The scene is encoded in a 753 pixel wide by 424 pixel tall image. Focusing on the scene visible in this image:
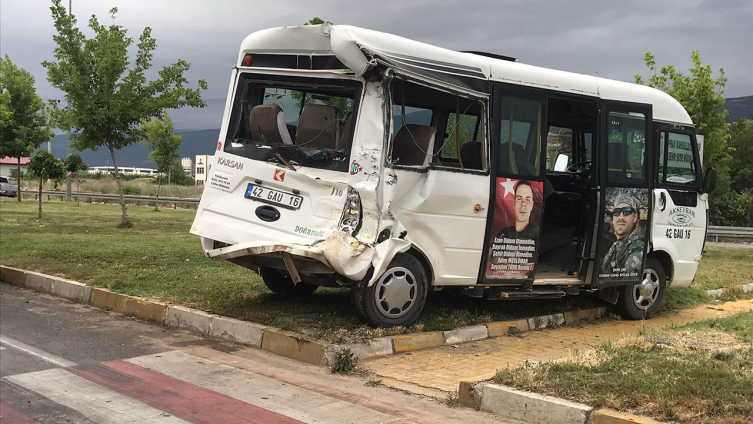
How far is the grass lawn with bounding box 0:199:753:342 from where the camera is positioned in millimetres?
7426

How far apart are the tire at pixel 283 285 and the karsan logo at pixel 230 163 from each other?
1626mm

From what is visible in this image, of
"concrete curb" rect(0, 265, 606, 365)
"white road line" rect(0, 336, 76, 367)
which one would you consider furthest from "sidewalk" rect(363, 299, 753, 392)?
"white road line" rect(0, 336, 76, 367)

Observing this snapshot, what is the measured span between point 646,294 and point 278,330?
5468 mm

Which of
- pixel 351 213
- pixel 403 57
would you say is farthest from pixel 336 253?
pixel 403 57

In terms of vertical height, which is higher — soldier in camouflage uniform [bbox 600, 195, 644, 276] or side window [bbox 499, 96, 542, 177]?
side window [bbox 499, 96, 542, 177]

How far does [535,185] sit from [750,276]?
320 inches

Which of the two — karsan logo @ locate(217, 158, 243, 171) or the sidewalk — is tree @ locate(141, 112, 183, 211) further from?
the sidewalk

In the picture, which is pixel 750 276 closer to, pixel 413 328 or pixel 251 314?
pixel 413 328

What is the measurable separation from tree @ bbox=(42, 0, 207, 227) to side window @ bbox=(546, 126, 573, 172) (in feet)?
44.9

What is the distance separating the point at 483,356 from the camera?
6.82 metres

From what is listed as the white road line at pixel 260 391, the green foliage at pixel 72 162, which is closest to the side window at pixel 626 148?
the white road line at pixel 260 391

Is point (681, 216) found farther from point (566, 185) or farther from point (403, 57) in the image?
point (403, 57)

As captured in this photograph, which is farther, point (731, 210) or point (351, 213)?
point (731, 210)

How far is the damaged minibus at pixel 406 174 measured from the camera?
6750 millimetres
